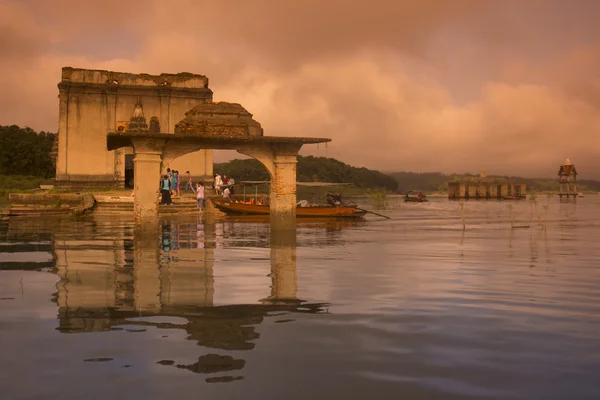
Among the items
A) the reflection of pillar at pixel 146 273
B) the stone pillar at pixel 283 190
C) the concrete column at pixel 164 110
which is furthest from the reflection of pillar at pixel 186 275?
the concrete column at pixel 164 110

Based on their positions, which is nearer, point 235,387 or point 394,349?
point 235,387

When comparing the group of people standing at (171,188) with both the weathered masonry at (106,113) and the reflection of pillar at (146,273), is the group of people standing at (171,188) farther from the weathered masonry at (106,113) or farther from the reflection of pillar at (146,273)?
the reflection of pillar at (146,273)

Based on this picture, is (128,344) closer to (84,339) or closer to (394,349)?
(84,339)

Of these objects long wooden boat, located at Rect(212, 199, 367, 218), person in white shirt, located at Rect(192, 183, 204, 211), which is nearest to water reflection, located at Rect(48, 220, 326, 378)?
person in white shirt, located at Rect(192, 183, 204, 211)

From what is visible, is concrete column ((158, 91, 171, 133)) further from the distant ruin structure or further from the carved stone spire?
the distant ruin structure

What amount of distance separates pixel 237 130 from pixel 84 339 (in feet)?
52.9

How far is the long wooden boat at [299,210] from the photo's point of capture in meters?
34.2

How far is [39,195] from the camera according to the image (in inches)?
1334

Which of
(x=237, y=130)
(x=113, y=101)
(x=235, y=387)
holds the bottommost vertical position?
(x=235, y=387)

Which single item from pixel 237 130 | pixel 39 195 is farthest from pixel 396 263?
pixel 39 195

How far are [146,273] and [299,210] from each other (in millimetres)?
22306

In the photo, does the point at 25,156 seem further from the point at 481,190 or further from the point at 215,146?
the point at 481,190

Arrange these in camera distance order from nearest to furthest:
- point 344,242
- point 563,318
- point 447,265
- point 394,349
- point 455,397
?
point 455,397, point 394,349, point 563,318, point 447,265, point 344,242

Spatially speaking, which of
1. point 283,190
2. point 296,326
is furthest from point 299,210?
point 296,326
